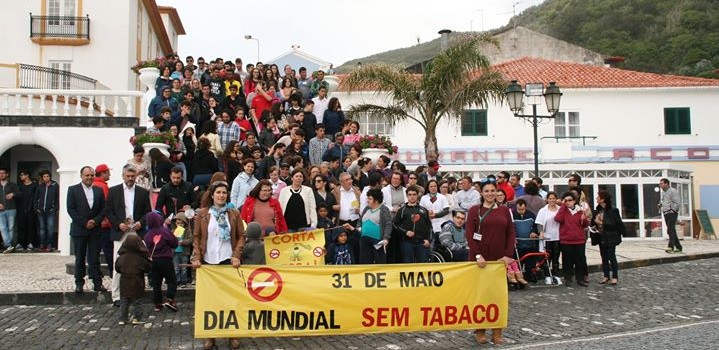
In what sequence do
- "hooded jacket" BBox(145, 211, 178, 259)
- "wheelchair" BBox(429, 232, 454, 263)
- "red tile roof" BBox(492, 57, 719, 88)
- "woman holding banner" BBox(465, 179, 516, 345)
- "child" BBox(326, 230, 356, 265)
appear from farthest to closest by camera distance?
"red tile roof" BBox(492, 57, 719, 88), "wheelchair" BBox(429, 232, 454, 263), "child" BBox(326, 230, 356, 265), "hooded jacket" BBox(145, 211, 178, 259), "woman holding banner" BBox(465, 179, 516, 345)

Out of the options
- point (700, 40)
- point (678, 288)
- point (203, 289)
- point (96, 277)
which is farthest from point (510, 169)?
point (700, 40)

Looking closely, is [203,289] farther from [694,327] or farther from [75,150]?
[75,150]

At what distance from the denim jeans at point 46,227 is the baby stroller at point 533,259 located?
11685 mm

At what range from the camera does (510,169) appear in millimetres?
29609

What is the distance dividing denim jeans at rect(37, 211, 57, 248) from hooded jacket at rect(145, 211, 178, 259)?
8.89 metres

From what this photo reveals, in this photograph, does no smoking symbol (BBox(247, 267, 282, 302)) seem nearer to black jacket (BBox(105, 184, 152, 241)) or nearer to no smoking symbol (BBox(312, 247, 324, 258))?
no smoking symbol (BBox(312, 247, 324, 258))

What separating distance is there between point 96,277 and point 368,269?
5334 mm

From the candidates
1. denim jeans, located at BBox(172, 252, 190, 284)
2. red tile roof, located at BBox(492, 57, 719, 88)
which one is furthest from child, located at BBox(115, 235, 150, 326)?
red tile roof, located at BBox(492, 57, 719, 88)

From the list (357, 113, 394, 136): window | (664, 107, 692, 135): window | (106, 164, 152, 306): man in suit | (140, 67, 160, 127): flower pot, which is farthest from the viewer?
(664, 107, 692, 135): window

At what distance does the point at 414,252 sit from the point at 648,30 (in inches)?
2483

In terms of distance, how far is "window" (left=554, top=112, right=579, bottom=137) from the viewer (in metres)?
A: 32.2

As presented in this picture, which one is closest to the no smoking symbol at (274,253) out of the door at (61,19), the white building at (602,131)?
the white building at (602,131)

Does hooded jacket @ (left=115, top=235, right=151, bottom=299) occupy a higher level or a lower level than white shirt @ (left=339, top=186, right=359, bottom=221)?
lower

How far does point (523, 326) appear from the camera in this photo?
374 inches
